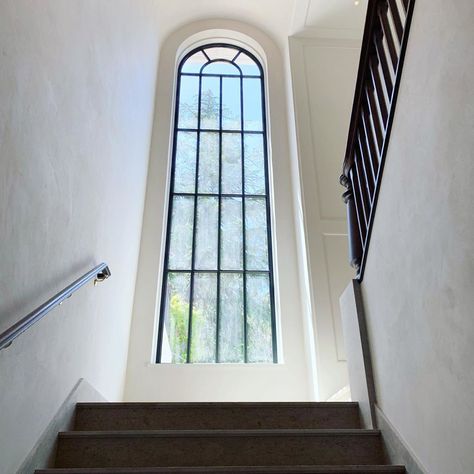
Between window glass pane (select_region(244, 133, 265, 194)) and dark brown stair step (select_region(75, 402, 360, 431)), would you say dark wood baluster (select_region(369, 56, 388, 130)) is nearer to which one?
dark brown stair step (select_region(75, 402, 360, 431))

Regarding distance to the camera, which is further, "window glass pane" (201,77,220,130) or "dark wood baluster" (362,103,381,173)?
"window glass pane" (201,77,220,130)

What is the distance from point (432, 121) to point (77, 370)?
6.91 ft

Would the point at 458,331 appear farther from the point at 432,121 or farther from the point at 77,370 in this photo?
the point at 77,370

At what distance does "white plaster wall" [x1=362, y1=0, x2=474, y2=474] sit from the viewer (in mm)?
1285

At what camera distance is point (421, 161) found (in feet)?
5.11

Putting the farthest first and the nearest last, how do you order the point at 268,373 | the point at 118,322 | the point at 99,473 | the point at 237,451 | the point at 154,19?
the point at 154,19 → the point at 268,373 → the point at 118,322 → the point at 237,451 → the point at 99,473

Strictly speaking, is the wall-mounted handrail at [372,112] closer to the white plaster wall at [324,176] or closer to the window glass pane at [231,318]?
the white plaster wall at [324,176]

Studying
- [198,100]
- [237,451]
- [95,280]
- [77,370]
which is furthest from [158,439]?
[198,100]

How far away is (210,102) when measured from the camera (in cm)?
548

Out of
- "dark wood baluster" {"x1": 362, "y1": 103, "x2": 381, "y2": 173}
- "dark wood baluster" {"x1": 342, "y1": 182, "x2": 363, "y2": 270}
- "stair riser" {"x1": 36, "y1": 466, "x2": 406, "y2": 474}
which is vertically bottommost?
"stair riser" {"x1": 36, "y1": 466, "x2": 406, "y2": 474}

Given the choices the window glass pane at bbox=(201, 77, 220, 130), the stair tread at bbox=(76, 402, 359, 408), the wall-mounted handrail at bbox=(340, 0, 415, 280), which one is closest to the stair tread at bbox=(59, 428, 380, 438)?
the stair tread at bbox=(76, 402, 359, 408)

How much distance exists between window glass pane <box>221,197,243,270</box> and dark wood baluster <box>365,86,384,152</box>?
8.64 feet

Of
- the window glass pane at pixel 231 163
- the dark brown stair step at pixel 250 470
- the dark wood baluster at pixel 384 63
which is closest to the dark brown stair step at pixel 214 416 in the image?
the dark brown stair step at pixel 250 470

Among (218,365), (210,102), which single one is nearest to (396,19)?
(218,365)
